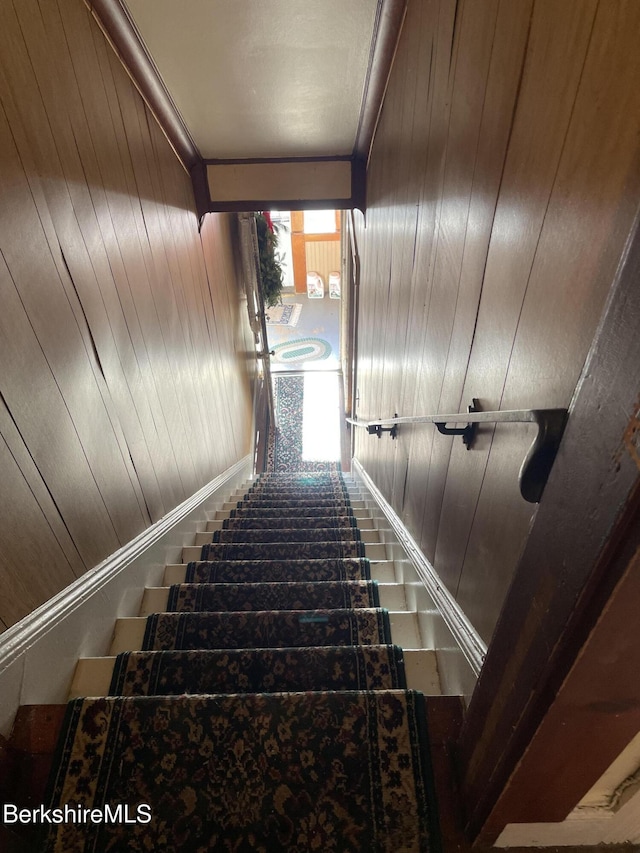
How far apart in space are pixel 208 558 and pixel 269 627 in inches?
33.4

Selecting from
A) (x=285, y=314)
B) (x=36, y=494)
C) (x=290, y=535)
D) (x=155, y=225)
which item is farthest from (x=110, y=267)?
(x=285, y=314)

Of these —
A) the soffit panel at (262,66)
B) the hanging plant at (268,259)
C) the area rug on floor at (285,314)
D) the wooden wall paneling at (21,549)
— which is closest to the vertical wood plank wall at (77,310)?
the wooden wall paneling at (21,549)

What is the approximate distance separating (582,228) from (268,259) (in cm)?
508

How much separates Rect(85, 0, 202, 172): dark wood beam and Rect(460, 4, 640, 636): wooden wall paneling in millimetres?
1787

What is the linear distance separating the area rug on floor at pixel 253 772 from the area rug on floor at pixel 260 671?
0.14 m

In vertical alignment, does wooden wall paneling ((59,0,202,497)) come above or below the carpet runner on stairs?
above

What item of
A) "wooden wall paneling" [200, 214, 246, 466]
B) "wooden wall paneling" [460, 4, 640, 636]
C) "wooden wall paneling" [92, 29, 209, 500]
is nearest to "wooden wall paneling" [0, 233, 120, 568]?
"wooden wall paneling" [92, 29, 209, 500]

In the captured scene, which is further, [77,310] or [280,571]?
[280,571]

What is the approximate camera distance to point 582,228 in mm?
605

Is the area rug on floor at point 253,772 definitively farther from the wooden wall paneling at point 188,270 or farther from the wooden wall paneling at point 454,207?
the wooden wall paneling at point 188,270

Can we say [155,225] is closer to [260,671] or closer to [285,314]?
[260,671]

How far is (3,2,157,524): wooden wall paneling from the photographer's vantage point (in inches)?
45.5

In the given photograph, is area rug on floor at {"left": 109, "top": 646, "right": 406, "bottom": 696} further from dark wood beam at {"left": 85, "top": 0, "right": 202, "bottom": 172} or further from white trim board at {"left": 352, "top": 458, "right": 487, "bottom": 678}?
dark wood beam at {"left": 85, "top": 0, "right": 202, "bottom": 172}

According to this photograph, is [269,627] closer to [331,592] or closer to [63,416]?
[331,592]
